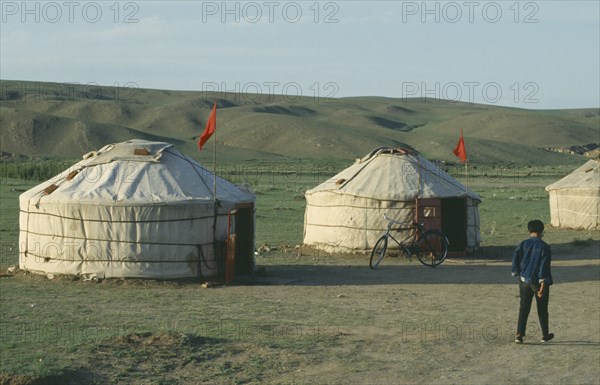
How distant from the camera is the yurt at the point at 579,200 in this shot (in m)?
22.0

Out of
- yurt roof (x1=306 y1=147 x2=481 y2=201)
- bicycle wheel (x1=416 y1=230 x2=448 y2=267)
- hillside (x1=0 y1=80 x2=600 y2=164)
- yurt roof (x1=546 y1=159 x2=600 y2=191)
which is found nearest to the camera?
bicycle wheel (x1=416 y1=230 x2=448 y2=267)

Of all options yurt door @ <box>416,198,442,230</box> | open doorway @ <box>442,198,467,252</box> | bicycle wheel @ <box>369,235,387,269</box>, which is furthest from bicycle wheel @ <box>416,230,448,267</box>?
open doorway @ <box>442,198,467,252</box>

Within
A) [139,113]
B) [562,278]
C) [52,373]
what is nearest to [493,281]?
[562,278]

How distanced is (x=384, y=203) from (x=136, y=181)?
4.87m

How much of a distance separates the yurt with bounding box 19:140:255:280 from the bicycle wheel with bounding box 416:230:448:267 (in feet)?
12.3

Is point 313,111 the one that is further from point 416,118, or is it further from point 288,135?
point 288,135

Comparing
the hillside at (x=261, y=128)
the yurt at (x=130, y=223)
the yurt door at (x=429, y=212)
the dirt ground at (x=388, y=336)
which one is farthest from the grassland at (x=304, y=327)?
the hillside at (x=261, y=128)

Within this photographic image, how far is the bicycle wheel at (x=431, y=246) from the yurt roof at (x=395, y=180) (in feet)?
2.49

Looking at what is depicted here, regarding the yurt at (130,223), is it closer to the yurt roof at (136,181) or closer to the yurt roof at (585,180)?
the yurt roof at (136,181)

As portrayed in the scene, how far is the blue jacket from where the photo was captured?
9.10 m

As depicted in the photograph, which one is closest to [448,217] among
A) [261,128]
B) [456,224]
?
[456,224]

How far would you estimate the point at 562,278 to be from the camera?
1443 centimetres

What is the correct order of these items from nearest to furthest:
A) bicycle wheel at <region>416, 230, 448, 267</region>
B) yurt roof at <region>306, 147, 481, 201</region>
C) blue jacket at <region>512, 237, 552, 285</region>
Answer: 1. blue jacket at <region>512, 237, 552, 285</region>
2. bicycle wheel at <region>416, 230, 448, 267</region>
3. yurt roof at <region>306, 147, 481, 201</region>

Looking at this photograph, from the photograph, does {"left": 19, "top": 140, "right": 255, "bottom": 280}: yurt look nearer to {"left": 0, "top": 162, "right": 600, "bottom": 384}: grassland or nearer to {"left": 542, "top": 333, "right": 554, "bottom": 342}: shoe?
{"left": 0, "top": 162, "right": 600, "bottom": 384}: grassland
